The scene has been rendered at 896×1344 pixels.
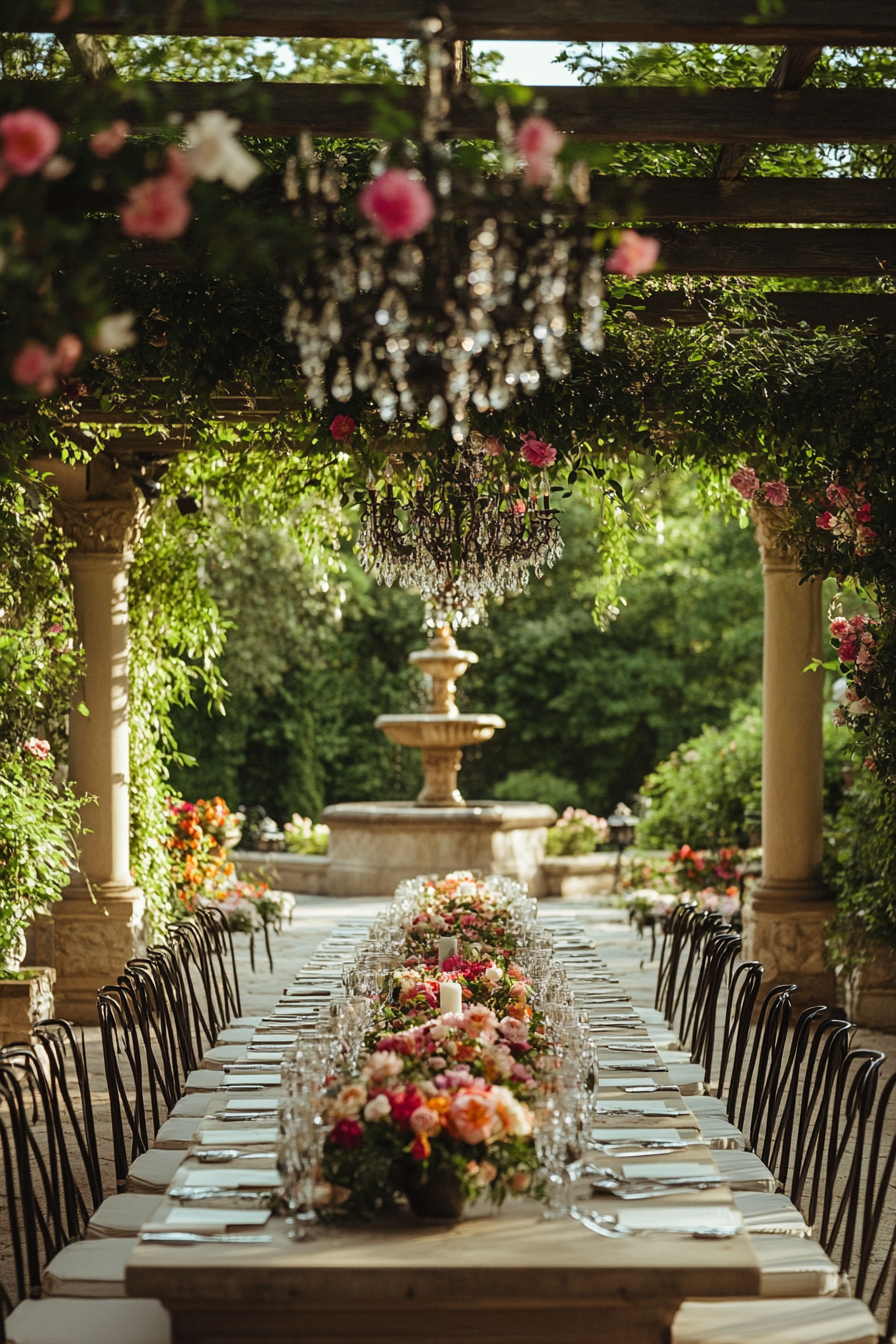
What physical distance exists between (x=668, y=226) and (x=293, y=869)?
11419mm

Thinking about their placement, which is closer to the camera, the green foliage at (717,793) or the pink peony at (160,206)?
the pink peony at (160,206)

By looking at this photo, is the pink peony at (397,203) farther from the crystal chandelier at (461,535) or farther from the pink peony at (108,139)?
the crystal chandelier at (461,535)

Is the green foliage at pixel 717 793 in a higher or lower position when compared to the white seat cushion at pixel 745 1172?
higher

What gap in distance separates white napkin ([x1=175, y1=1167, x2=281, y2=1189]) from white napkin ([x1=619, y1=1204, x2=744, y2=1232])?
82 cm

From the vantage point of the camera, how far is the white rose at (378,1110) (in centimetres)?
292

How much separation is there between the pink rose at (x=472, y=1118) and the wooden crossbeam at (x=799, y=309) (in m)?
3.57

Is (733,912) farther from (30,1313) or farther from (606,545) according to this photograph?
(30,1313)

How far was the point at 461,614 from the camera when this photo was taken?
28.6 ft

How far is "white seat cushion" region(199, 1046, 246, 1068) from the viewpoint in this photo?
209 inches

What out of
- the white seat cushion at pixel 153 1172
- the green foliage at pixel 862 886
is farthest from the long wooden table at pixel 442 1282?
the green foliage at pixel 862 886

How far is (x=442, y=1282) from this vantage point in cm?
261

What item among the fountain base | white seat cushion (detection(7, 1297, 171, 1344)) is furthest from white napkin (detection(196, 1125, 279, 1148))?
the fountain base

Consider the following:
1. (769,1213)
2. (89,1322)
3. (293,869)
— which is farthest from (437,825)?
(89,1322)

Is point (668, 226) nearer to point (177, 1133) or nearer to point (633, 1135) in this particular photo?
point (633, 1135)
